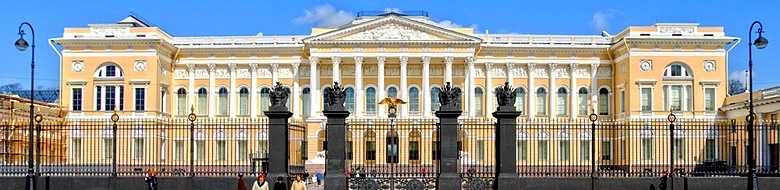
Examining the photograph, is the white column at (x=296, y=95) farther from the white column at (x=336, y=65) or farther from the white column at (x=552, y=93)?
the white column at (x=552, y=93)

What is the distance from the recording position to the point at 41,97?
398 ft

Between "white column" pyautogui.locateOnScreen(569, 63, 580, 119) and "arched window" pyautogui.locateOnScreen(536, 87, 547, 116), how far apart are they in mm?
1542

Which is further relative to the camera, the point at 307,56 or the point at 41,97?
the point at 41,97

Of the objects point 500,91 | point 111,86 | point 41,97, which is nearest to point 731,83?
point 111,86

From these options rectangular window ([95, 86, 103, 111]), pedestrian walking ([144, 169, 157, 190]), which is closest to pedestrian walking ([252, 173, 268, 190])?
pedestrian walking ([144, 169, 157, 190])

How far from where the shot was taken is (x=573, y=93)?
68.0m

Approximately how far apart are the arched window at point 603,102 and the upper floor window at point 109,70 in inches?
1147

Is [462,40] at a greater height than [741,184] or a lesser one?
greater

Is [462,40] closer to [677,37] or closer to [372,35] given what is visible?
[372,35]

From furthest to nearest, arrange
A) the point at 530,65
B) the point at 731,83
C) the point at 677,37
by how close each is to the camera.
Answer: the point at 731,83
the point at 530,65
the point at 677,37

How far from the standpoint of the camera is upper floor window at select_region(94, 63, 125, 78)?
213 feet

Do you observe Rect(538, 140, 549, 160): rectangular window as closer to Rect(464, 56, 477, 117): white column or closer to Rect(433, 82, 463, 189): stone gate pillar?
Rect(464, 56, 477, 117): white column

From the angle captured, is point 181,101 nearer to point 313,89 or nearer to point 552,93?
point 313,89

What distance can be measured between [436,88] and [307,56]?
8.16m
